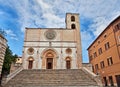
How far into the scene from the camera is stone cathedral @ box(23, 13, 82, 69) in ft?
76.7

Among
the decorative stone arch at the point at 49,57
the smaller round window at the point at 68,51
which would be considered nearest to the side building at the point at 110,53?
the smaller round window at the point at 68,51

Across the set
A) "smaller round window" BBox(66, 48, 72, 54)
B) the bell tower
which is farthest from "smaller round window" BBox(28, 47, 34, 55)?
the bell tower

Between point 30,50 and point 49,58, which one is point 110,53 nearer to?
point 49,58

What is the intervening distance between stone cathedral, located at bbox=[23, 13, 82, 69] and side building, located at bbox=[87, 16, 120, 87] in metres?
4.44

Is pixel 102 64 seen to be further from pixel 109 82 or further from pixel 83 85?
pixel 83 85

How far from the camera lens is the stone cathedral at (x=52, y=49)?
23.4m

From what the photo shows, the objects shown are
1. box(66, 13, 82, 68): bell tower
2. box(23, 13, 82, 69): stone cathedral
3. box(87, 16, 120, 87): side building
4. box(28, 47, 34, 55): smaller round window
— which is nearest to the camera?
box(87, 16, 120, 87): side building

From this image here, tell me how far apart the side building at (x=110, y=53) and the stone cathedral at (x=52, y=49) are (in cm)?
444

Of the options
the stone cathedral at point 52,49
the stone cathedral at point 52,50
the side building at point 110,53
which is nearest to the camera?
the side building at point 110,53

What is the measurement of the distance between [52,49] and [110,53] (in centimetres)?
1140

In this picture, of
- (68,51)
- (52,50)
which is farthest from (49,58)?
(68,51)

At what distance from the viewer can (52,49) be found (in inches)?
959

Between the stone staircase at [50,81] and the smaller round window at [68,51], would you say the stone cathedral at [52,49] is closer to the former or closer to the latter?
the smaller round window at [68,51]

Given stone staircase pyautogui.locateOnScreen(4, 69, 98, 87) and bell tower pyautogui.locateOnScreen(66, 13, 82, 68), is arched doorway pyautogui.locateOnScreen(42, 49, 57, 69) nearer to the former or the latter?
bell tower pyautogui.locateOnScreen(66, 13, 82, 68)
